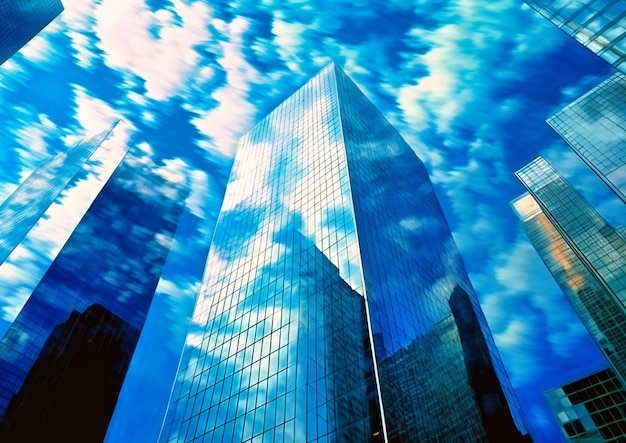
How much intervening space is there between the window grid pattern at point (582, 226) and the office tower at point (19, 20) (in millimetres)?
172300

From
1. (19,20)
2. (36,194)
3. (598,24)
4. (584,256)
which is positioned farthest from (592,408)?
(36,194)

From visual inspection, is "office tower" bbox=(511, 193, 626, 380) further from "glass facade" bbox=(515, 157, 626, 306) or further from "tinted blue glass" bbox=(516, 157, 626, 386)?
→ "glass facade" bbox=(515, 157, 626, 306)

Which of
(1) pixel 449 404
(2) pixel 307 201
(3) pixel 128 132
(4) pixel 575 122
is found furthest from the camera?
(3) pixel 128 132

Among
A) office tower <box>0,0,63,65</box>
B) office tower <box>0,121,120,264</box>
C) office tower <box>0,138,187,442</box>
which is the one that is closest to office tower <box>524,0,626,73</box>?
office tower <box>0,138,187,442</box>

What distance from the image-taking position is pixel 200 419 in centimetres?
4606

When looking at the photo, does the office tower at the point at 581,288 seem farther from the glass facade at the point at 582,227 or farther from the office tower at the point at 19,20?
the office tower at the point at 19,20

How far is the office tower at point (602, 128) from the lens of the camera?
7768 centimetres

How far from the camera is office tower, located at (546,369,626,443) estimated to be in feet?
282

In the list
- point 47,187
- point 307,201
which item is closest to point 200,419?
point 307,201

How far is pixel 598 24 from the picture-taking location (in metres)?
29.6

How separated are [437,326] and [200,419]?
3383 cm

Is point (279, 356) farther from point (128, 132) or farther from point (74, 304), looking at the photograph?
point (128, 132)

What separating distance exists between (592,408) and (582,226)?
2112 inches

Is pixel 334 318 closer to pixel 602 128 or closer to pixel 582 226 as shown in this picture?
pixel 602 128
